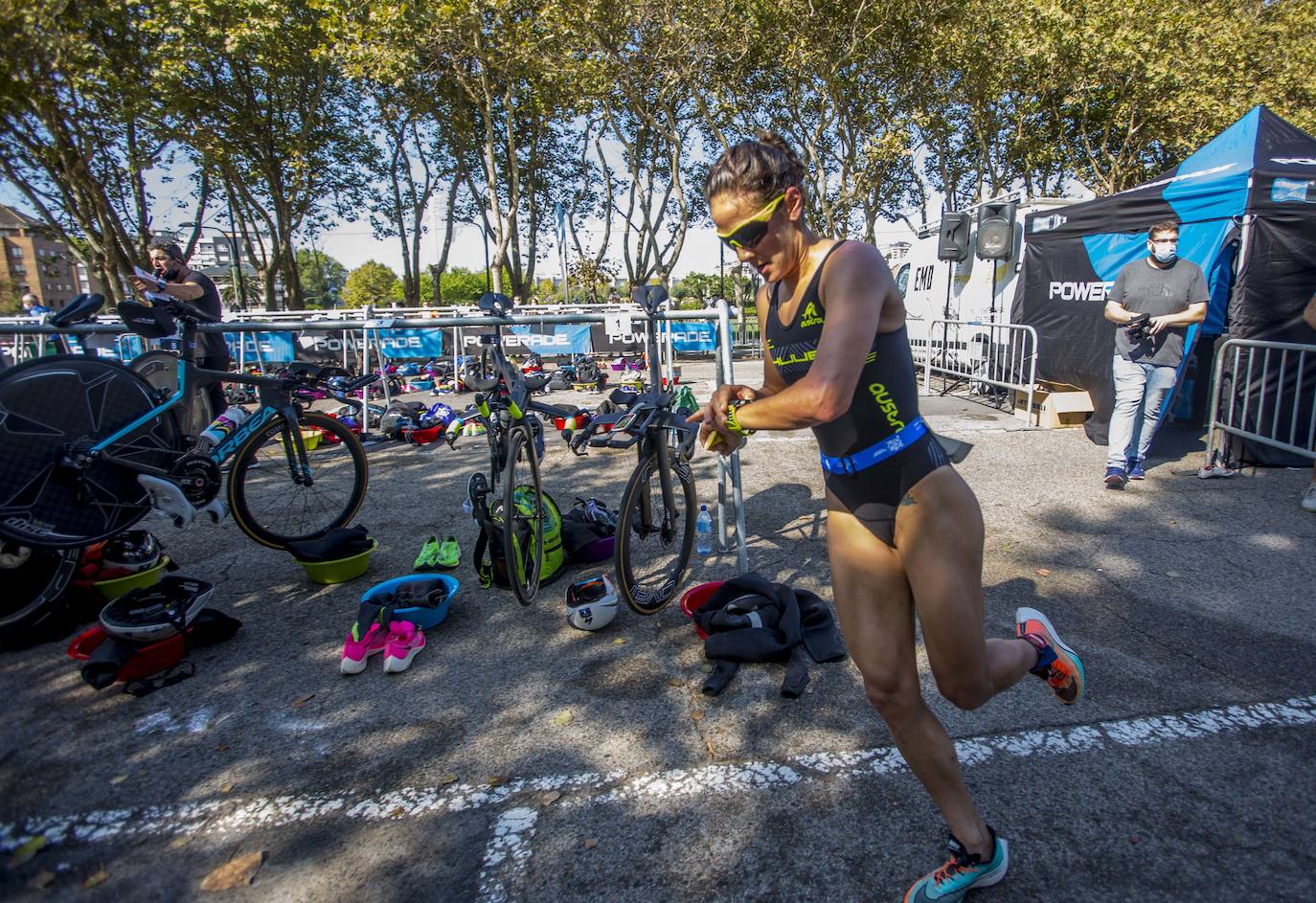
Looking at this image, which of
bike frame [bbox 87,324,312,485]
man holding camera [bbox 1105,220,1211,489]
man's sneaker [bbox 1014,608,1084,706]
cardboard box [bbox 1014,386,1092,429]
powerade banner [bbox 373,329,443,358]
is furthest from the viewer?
powerade banner [bbox 373,329,443,358]

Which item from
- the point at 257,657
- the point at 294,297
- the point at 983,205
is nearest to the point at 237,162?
the point at 294,297

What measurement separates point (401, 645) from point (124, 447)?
7.18 ft

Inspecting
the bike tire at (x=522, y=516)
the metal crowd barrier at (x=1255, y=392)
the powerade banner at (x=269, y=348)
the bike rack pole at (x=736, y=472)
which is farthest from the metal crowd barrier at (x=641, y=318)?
the powerade banner at (x=269, y=348)

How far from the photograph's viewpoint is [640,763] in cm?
285

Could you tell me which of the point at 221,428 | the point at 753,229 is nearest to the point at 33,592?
the point at 221,428

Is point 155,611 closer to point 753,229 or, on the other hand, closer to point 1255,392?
point 753,229

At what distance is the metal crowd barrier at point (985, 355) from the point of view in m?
10.3

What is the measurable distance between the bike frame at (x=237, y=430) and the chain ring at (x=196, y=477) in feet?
0.23

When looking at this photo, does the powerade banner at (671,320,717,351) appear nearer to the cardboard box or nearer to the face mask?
the cardboard box

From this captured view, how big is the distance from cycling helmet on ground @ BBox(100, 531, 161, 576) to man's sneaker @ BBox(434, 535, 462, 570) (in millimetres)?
1743

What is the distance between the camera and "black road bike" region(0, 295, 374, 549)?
3.85 meters

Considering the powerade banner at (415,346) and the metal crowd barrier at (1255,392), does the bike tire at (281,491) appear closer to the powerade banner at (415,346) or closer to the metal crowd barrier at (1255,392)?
the metal crowd barrier at (1255,392)

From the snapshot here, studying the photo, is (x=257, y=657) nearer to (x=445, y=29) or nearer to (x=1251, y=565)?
(x=1251, y=565)

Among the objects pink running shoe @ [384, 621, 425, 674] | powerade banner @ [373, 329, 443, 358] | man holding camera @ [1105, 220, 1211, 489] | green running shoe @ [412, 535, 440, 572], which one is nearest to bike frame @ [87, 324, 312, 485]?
green running shoe @ [412, 535, 440, 572]
